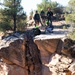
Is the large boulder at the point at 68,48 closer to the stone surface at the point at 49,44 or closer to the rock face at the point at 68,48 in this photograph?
the rock face at the point at 68,48

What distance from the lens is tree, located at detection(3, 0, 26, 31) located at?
81.9ft

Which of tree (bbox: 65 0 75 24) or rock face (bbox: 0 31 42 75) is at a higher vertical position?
tree (bbox: 65 0 75 24)

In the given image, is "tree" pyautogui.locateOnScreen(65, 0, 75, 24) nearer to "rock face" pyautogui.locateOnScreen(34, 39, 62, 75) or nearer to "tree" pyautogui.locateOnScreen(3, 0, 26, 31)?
"rock face" pyautogui.locateOnScreen(34, 39, 62, 75)

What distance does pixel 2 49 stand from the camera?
21.5 metres

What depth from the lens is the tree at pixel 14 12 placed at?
2497cm

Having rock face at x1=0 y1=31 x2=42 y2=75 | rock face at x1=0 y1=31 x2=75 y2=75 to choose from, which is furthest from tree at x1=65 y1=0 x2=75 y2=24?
rock face at x1=0 y1=31 x2=42 y2=75

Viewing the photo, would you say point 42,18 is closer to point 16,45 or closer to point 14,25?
point 14,25

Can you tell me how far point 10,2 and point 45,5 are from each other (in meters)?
6.35

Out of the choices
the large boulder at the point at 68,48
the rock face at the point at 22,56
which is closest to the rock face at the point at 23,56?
the rock face at the point at 22,56

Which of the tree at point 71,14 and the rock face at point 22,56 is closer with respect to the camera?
the tree at point 71,14

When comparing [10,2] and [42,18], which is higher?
[10,2]

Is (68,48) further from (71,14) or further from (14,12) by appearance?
(14,12)

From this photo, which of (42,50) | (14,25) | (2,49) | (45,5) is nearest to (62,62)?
(42,50)

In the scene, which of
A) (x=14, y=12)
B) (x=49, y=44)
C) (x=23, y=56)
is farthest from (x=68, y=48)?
(x=14, y=12)
